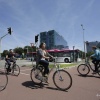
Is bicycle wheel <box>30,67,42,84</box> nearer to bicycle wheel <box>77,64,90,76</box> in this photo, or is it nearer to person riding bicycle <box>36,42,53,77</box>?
person riding bicycle <box>36,42,53,77</box>

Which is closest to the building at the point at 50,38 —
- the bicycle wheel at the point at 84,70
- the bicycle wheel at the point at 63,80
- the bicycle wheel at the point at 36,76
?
the bicycle wheel at the point at 84,70

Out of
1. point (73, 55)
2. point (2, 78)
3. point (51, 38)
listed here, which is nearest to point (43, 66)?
point (2, 78)

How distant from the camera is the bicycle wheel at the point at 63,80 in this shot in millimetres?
6939

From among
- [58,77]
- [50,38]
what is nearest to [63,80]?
[58,77]

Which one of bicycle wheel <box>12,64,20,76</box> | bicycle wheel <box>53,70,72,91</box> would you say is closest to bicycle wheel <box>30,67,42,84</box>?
bicycle wheel <box>53,70,72,91</box>

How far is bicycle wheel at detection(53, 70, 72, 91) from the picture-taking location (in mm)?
6939

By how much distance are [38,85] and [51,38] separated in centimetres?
Answer: 9408

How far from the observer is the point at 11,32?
2798 cm

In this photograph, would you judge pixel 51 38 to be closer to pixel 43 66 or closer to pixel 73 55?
pixel 73 55

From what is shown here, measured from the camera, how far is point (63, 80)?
7.07m

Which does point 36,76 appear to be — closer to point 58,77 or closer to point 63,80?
point 58,77

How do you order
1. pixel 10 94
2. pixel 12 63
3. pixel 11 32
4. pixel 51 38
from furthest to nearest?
1. pixel 51 38
2. pixel 11 32
3. pixel 12 63
4. pixel 10 94

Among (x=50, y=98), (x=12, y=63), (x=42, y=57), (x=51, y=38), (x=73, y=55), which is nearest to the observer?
(x=50, y=98)

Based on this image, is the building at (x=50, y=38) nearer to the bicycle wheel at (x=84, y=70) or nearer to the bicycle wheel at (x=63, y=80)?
the bicycle wheel at (x=84, y=70)
